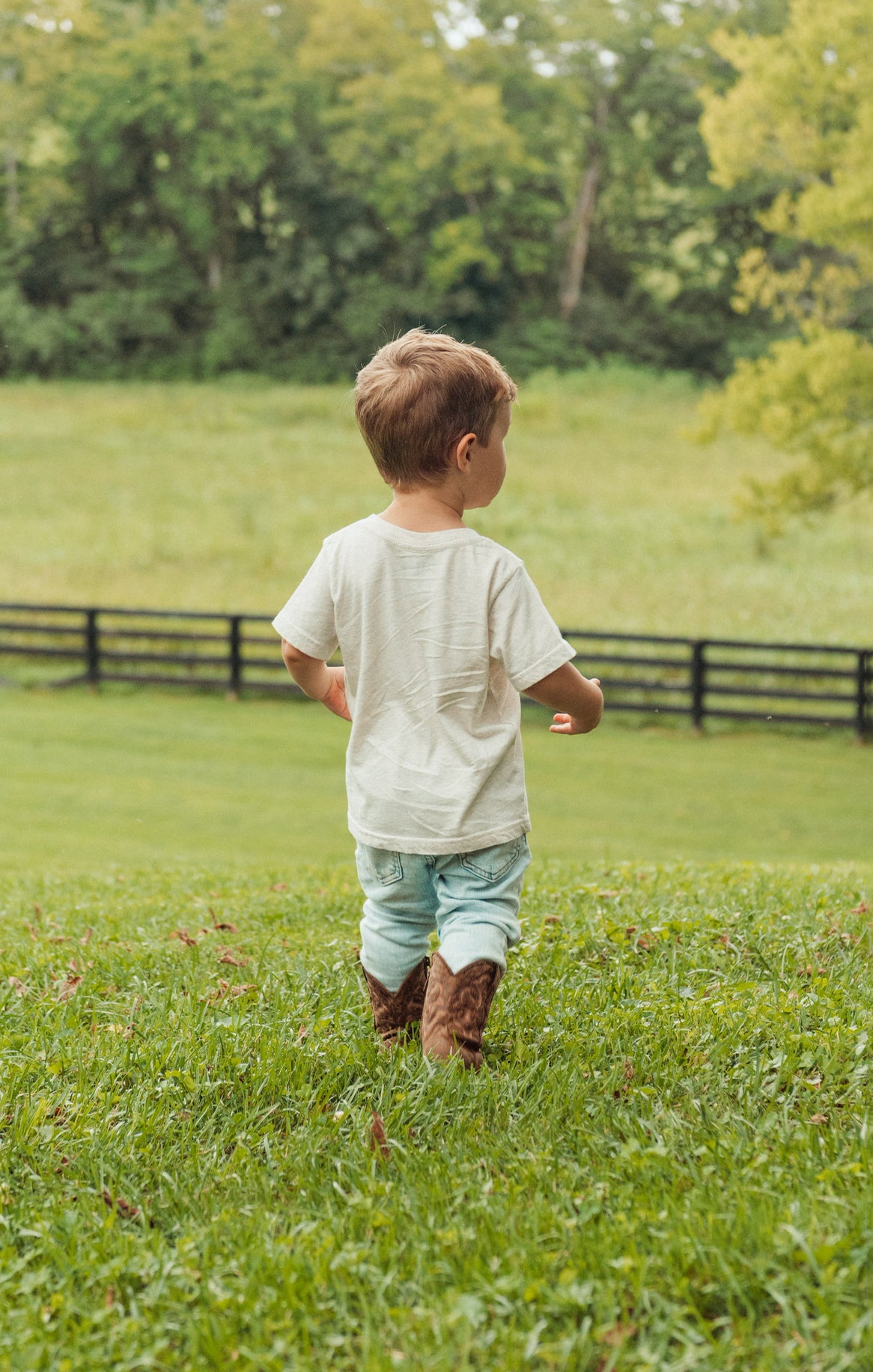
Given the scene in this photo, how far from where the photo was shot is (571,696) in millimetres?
2539

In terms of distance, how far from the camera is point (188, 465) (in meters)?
29.6

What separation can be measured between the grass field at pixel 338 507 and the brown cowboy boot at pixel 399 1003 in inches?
691

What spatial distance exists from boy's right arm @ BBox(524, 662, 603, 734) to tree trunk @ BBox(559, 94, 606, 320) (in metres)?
32.7

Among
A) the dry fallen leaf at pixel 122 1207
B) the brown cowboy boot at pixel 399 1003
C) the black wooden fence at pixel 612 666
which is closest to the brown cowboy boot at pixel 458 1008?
the brown cowboy boot at pixel 399 1003

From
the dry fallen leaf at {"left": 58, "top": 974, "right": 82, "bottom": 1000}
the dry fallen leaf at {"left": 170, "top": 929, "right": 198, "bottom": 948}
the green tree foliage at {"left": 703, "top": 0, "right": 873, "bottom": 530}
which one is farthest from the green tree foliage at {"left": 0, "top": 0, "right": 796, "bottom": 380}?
the dry fallen leaf at {"left": 58, "top": 974, "right": 82, "bottom": 1000}

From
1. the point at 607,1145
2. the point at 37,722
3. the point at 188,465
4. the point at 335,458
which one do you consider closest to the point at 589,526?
the point at 335,458

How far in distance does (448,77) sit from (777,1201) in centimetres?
3470

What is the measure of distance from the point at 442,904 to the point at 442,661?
0.53m

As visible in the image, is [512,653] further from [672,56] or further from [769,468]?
[672,56]

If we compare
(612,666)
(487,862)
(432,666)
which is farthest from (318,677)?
(612,666)

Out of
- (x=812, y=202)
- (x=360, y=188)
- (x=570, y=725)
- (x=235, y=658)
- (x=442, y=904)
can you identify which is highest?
(x=360, y=188)

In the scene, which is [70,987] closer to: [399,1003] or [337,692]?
[399,1003]

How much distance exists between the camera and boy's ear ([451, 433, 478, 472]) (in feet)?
8.23

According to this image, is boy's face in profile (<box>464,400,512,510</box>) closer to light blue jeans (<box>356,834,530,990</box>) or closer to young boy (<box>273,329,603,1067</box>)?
young boy (<box>273,329,603,1067</box>)
